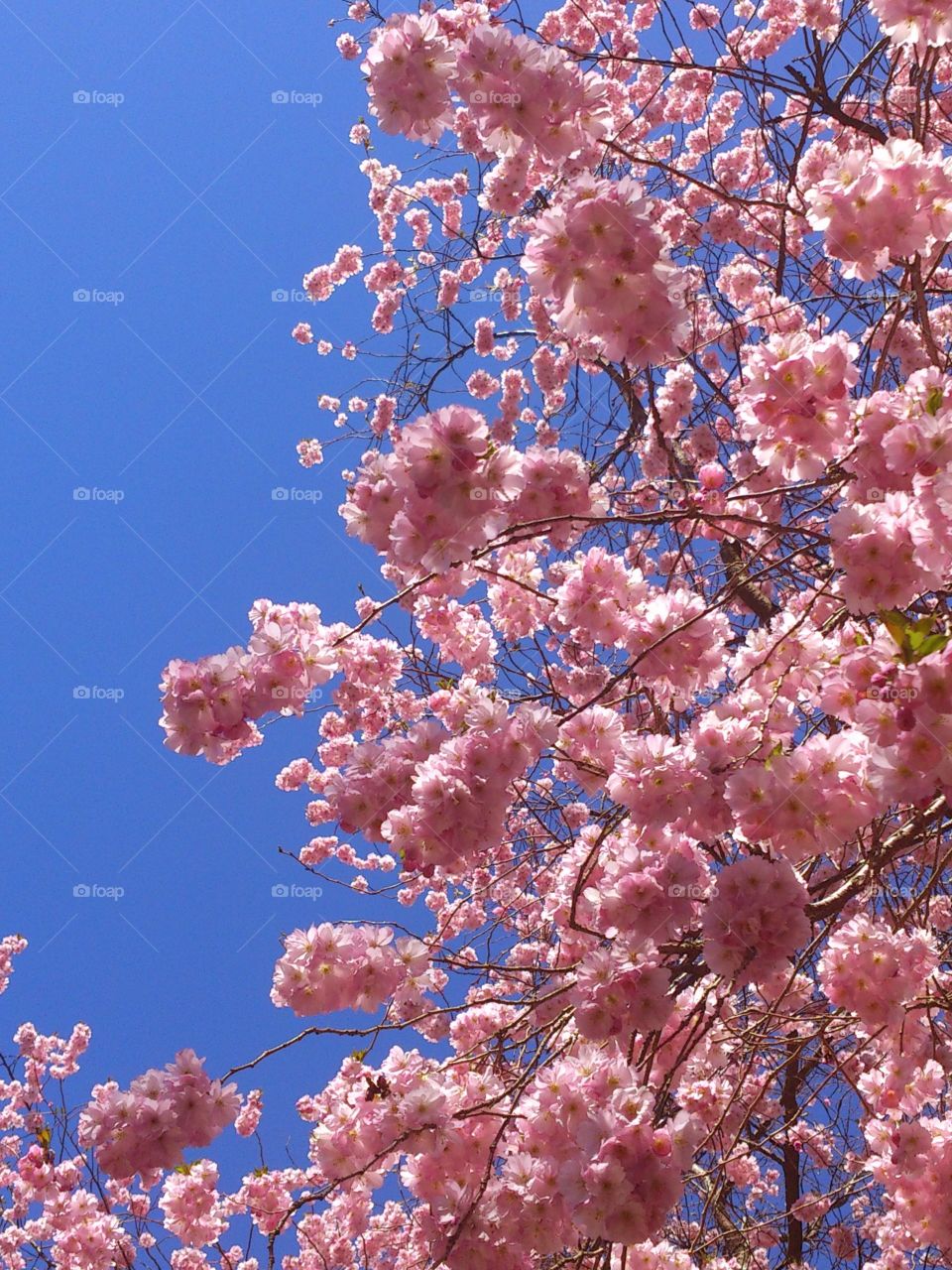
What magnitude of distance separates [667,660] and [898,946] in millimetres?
988

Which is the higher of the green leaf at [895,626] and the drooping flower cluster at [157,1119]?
the green leaf at [895,626]

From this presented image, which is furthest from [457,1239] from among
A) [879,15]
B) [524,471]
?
[879,15]

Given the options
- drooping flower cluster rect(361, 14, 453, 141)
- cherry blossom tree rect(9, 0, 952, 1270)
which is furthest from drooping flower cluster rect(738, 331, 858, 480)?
drooping flower cluster rect(361, 14, 453, 141)

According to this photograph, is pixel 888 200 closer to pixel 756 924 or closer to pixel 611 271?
pixel 611 271

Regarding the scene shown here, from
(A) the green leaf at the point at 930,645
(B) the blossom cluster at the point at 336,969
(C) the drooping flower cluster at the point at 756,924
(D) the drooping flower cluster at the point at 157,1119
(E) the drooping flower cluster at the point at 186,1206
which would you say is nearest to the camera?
(A) the green leaf at the point at 930,645

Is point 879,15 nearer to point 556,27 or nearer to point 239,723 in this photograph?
point 239,723

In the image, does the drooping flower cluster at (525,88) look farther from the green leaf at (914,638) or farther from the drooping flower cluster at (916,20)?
the green leaf at (914,638)

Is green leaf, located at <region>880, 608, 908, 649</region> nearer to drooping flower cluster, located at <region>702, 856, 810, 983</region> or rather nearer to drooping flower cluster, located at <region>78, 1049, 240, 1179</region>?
drooping flower cluster, located at <region>702, 856, 810, 983</region>

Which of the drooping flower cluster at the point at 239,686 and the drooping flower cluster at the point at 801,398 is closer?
the drooping flower cluster at the point at 801,398

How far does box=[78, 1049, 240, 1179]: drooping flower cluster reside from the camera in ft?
8.46

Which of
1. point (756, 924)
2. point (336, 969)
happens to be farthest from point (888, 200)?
point (336, 969)

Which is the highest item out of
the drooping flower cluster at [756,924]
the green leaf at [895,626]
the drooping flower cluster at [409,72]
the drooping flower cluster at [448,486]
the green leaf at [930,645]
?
the drooping flower cluster at [409,72]

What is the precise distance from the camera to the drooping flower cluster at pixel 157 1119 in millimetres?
2578

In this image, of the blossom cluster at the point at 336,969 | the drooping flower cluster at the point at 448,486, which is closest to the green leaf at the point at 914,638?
the drooping flower cluster at the point at 448,486
